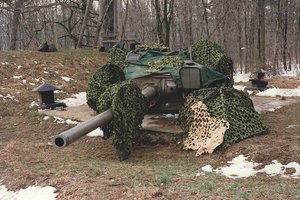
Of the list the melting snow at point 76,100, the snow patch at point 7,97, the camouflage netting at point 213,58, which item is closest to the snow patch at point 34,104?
the snow patch at point 7,97

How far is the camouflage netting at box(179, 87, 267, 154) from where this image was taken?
7258 mm

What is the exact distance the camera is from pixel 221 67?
381 inches

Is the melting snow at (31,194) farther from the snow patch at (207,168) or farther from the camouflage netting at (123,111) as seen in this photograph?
the snow patch at (207,168)

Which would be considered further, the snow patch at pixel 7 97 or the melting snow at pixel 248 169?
the snow patch at pixel 7 97

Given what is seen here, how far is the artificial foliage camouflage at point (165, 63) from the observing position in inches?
351

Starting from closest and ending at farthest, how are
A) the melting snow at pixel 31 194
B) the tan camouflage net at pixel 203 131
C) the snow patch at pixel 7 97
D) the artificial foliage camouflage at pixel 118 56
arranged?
1. the melting snow at pixel 31 194
2. the tan camouflage net at pixel 203 131
3. the artificial foliage camouflage at pixel 118 56
4. the snow patch at pixel 7 97

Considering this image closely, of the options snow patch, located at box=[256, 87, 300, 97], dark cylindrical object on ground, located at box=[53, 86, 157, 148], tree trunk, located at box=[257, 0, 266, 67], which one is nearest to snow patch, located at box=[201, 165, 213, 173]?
dark cylindrical object on ground, located at box=[53, 86, 157, 148]

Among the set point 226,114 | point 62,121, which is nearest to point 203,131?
point 226,114

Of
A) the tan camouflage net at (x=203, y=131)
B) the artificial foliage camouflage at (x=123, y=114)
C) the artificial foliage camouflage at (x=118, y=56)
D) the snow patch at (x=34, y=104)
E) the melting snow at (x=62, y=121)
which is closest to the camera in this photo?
the artificial foliage camouflage at (x=123, y=114)

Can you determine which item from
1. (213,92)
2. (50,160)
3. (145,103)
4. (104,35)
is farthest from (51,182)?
(104,35)

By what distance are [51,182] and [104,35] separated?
1573 centimetres

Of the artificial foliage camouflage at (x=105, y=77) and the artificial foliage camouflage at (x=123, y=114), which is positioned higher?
the artificial foliage camouflage at (x=105, y=77)

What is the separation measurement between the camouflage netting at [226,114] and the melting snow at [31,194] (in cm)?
265

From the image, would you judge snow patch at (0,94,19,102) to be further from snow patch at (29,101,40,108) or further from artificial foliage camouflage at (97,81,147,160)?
artificial foliage camouflage at (97,81,147,160)
